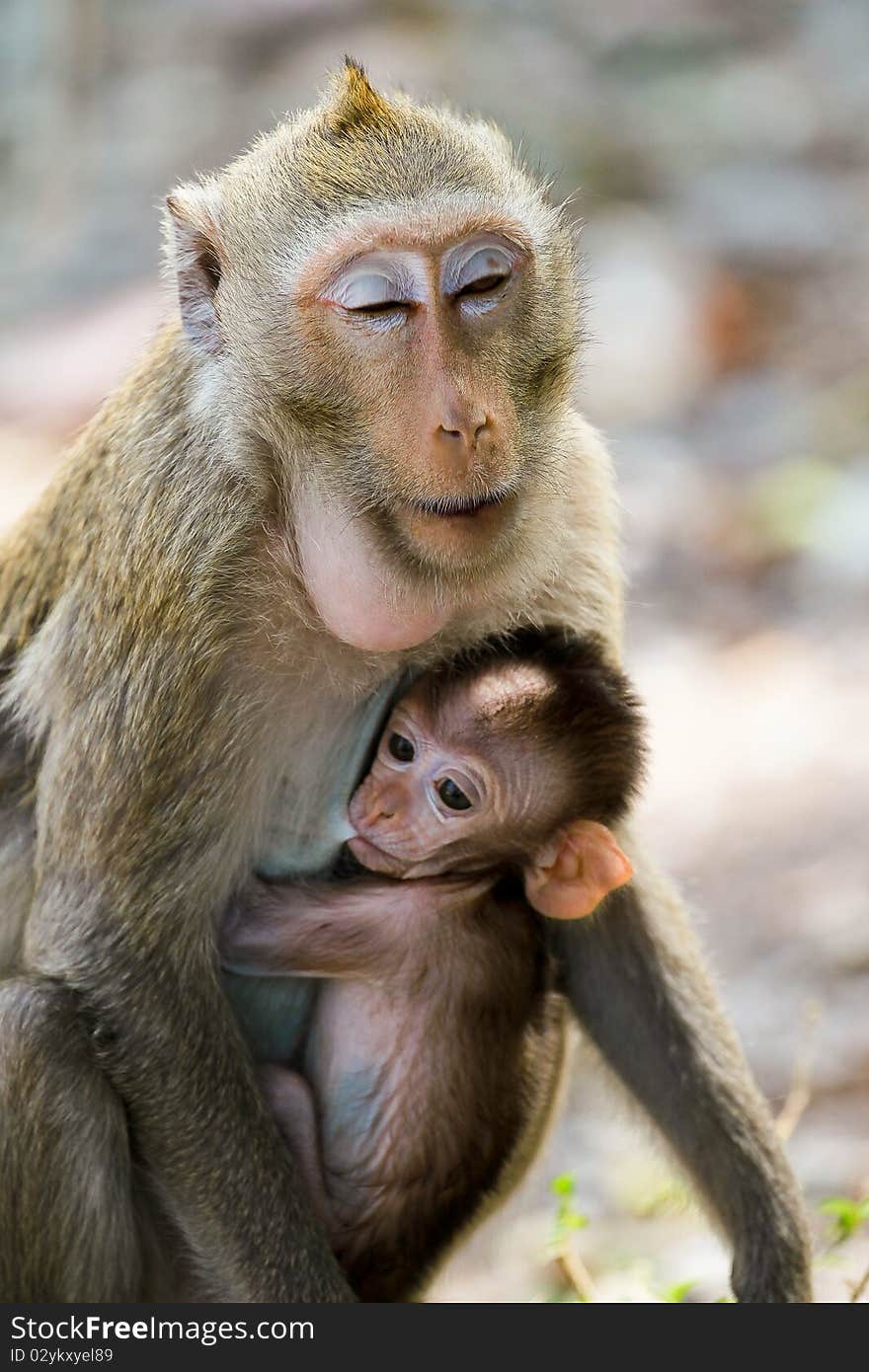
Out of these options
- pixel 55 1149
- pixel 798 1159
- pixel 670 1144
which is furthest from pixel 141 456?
pixel 798 1159

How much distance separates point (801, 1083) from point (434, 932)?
1694mm

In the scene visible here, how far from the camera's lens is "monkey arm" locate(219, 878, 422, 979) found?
164 inches

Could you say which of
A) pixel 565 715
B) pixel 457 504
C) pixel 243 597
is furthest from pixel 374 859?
pixel 457 504

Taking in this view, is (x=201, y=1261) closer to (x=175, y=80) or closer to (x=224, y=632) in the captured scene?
(x=224, y=632)

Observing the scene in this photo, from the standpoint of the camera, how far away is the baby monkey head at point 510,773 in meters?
4.17

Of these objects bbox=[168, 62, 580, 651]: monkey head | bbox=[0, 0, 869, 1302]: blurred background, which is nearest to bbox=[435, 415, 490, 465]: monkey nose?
bbox=[168, 62, 580, 651]: monkey head

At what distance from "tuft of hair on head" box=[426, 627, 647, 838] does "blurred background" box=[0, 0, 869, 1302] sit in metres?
0.67

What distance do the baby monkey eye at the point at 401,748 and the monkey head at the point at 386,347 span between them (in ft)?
1.43

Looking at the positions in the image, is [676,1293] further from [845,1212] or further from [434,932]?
[434,932]

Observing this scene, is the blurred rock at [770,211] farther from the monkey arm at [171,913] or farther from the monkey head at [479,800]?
the monkey arm at [171,913]

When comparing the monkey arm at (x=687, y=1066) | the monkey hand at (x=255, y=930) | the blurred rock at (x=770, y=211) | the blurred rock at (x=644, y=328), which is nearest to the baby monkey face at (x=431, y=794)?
the monkey hand at (x=255, y=930)

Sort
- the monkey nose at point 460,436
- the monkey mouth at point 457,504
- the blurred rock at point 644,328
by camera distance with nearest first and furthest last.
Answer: the monkey nose at point 460,436, the monkey mouth at point 457,504, the blurred rock at point 644,328

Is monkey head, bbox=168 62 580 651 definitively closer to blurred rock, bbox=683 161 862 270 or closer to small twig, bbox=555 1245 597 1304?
small twig, bbox=555 1245 597 1304

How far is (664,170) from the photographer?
39.7 feet
